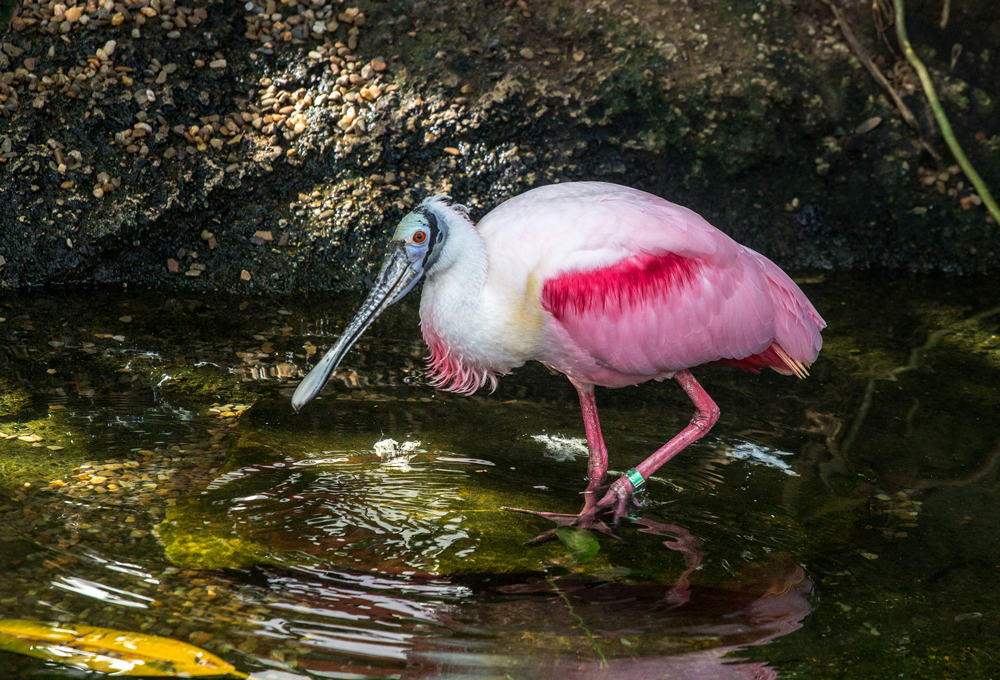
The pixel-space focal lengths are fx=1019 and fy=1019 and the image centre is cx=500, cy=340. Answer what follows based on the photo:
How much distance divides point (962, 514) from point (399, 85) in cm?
394

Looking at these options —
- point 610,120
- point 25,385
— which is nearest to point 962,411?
point 610,120

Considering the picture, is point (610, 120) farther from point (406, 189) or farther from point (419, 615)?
point (419, 615)

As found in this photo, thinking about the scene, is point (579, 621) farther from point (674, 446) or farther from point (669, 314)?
point (669, 314)

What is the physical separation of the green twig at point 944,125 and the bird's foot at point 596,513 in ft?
13.0

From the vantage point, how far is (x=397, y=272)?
3707mm

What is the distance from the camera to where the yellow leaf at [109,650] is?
270 centimetres

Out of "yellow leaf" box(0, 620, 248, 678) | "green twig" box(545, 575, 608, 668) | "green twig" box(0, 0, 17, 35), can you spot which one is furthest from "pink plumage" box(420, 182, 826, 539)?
"green twig" box(0, 0, 17, 35)

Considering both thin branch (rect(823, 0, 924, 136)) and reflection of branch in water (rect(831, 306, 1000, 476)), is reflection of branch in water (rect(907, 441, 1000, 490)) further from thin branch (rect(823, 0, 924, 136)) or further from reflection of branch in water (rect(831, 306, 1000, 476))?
thin branch (rect(823, 0, 924, 136))

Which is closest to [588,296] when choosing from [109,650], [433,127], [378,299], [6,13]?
[378,299]

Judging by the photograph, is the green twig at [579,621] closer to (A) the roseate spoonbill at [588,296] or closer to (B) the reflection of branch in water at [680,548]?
(B) the reflection of branch in water at [680,548]

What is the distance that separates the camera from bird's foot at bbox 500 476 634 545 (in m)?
3.68

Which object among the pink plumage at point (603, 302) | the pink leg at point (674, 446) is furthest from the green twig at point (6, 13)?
the pink leg at point (674, 446)

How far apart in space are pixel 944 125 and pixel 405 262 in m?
4.38

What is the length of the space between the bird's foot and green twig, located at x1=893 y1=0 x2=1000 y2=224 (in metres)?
3.96
